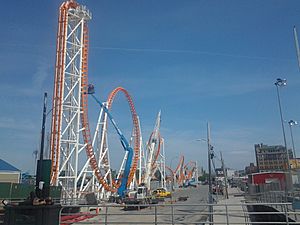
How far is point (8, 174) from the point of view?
34.1m

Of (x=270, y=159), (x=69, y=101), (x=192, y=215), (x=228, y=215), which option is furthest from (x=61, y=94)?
(x=270, y=159)

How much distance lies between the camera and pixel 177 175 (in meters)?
126

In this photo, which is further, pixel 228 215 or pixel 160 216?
pixel 160 216

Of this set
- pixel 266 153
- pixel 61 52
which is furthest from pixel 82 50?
pixel 266 153

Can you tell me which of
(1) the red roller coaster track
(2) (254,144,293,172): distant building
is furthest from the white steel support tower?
(2) (254,144,293,172): distant building

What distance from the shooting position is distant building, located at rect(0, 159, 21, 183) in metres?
33.8

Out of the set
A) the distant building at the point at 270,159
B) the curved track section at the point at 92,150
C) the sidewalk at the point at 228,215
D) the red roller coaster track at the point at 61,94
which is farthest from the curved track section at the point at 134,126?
the distant building at the point at 270,159

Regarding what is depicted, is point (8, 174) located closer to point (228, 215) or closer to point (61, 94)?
point (61, 94)

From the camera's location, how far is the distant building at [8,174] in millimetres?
33781

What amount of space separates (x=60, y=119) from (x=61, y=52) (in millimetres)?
7164

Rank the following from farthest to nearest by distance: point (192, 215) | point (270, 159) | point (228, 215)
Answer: point (270, 159), point (192, 215), point (228, 215)

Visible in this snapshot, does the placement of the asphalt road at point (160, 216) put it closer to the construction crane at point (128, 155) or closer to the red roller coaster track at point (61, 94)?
the red roller coaster track at point (61, 94)

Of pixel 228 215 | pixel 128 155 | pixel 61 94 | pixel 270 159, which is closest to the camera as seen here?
pixel 228 215

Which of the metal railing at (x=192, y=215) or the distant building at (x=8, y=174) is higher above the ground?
the distant building at (x=8, y=174)
